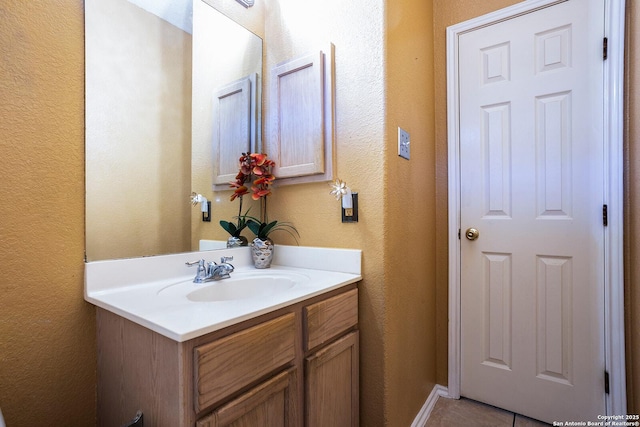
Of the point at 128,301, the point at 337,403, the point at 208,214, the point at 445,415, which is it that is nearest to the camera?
the point at 128,301

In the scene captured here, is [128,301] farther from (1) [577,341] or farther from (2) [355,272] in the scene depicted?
(1) [577,341]

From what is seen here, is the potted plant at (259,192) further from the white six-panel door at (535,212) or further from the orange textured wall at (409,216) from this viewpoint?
the white six-panel door at (535,212)

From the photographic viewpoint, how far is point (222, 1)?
1.38 m

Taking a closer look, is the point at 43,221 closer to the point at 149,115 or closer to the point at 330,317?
the point at 149,115

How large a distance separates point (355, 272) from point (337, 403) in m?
0.47

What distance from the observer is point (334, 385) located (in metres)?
1.03

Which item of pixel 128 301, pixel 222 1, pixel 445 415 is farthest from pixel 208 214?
pixel 445 415

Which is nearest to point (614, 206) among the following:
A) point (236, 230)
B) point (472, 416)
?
point (472, 416)

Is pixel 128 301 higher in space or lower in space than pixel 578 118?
lower

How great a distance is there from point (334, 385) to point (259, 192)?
868mm

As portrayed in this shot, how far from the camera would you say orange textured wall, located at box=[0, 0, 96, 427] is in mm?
774

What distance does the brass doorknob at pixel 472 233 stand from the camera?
1.62 meters

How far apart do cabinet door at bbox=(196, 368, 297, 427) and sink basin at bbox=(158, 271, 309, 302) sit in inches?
11.4

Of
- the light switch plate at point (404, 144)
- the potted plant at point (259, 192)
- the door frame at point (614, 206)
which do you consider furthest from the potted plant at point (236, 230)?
the door frame at point (614, 206)
